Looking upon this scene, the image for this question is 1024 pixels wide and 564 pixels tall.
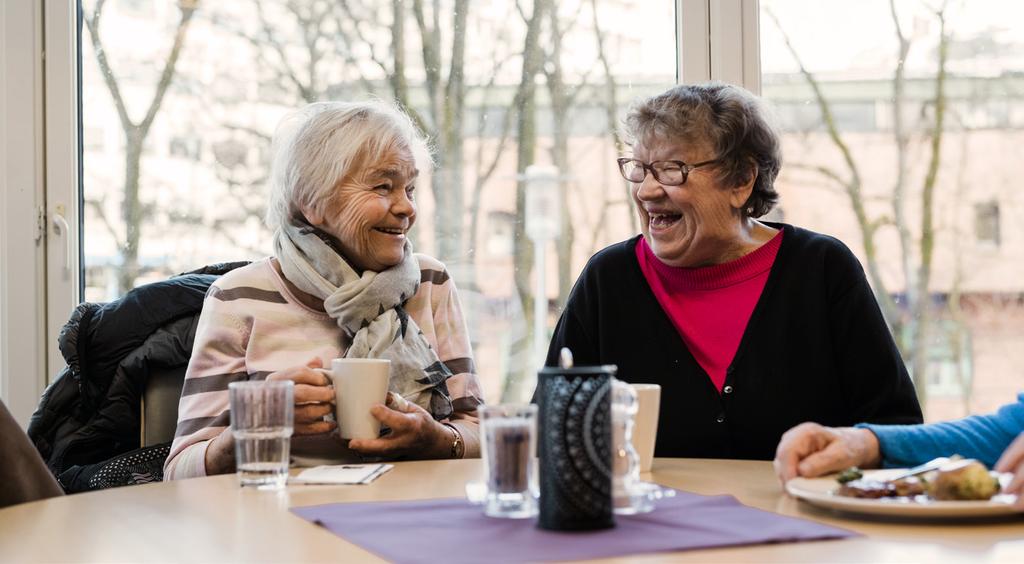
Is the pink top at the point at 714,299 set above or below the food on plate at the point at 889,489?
above

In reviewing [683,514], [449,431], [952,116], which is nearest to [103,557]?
[683,514]

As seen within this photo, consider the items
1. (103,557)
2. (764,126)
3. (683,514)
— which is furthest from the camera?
(764,126)

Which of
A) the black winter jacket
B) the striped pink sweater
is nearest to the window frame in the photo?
the black winter jacket

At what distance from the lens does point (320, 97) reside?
309 cm

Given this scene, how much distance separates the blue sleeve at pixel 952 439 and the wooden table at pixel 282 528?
171mm

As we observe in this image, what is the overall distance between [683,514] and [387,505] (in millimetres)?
343

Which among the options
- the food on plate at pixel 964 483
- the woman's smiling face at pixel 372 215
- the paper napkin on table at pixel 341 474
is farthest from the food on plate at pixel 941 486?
the woman's smiling face at pixel 372 215

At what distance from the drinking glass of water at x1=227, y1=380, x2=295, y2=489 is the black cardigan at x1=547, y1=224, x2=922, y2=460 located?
85 cm

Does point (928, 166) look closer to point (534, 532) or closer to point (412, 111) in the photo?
point (412, 111)

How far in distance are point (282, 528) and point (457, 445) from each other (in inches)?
30.9

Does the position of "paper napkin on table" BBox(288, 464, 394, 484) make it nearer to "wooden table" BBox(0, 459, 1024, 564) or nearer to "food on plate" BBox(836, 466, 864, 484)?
"wooden table" BBox(0, 459, 1024, 564)

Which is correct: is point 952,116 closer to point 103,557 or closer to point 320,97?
point 320,97

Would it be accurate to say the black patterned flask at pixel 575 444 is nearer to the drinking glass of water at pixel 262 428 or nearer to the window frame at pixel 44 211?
the drinking glass of water at pixel 262 428

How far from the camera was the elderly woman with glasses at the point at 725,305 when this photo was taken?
2045 millimetres
